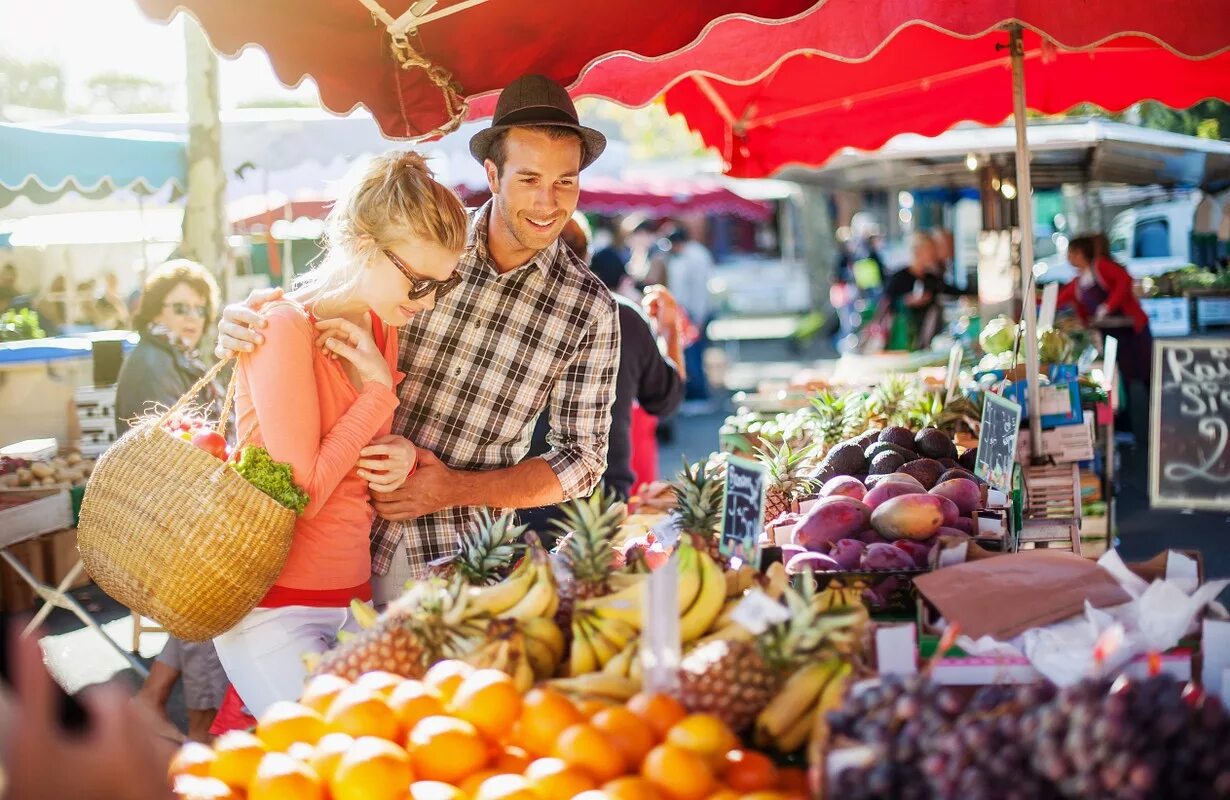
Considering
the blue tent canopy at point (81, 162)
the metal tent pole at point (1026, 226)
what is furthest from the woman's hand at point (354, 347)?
the blue tent canopy at point (81, 162)

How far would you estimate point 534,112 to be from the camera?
3.28 m

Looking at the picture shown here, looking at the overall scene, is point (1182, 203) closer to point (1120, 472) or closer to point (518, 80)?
point (1120, 472)

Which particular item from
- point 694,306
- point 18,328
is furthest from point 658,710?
point 694,306

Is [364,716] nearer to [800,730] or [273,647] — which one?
[800,730]

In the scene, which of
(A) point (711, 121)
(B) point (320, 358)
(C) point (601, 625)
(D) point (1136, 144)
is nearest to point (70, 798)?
(C) point (601, 625)

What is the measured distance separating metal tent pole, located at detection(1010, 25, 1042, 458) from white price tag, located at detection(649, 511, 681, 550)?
2446mm

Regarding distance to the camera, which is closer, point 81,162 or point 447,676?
point 447,676

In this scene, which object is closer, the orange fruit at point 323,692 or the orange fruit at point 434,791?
the orange fruit at point 434,791

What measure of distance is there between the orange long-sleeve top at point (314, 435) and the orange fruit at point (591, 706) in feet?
3.03

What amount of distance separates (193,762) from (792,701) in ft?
3.29

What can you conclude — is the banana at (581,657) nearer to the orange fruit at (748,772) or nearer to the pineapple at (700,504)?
the orange fruit at (748,772)

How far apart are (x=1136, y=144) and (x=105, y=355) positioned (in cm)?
886

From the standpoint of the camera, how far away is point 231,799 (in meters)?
1.78

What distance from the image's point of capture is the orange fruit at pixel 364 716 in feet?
6.21
